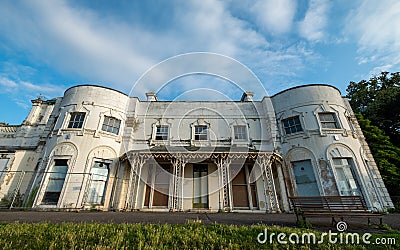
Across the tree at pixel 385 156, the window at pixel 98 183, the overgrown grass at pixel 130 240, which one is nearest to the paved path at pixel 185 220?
the overgrown grass at pixel 130 240

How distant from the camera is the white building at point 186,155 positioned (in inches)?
400

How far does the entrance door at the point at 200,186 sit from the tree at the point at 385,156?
1098cm

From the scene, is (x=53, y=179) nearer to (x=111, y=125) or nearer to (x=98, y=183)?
(x=98, y=183)

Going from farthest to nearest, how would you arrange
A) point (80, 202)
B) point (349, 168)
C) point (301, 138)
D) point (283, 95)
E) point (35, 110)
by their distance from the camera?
point (35, 110), point (283, 95), point (301, 138), point (349, 168), point (80, 202)

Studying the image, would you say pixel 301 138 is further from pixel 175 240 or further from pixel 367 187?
pixel 175 240

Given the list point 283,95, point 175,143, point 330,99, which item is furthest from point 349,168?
point 175,143

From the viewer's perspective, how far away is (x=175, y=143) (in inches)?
491

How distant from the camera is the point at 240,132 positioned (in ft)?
42.9

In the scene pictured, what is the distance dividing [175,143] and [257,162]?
545 cm

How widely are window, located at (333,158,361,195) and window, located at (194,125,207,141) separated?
313 inches

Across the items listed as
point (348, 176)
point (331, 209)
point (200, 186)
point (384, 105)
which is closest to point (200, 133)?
point (200, 186)

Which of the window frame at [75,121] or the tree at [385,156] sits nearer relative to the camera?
the tree at [385,156]

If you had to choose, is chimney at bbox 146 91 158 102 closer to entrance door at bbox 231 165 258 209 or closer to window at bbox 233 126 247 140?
window at bbox 233 126 247 140

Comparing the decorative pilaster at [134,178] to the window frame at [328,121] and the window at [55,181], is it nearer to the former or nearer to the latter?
the window at [55,181]
